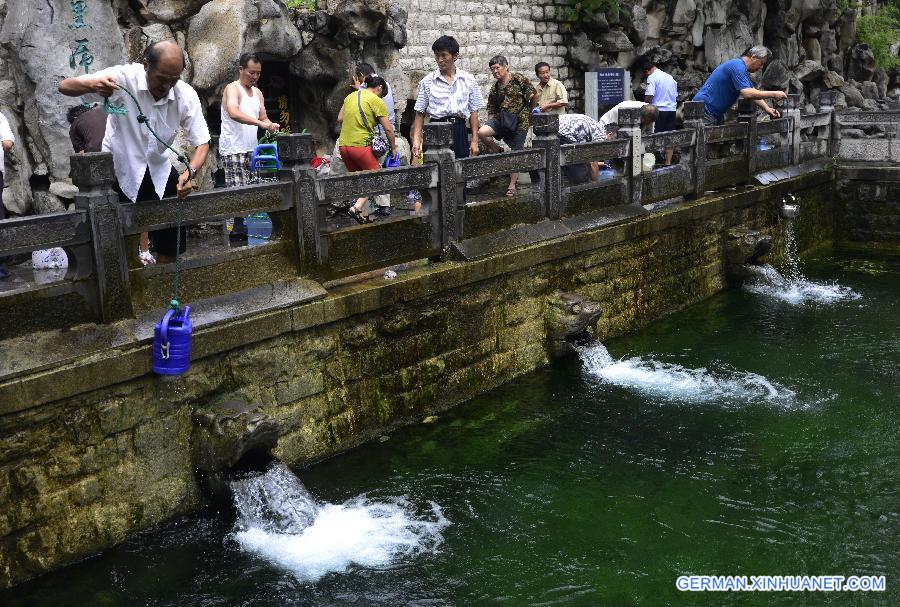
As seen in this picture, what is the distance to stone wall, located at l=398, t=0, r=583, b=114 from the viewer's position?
17.2 metres

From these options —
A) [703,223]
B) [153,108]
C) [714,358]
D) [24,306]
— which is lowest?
[714,358]

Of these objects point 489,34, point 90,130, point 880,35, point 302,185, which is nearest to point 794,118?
point 489,34

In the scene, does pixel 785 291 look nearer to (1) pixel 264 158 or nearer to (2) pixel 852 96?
(1) pixel 264 158

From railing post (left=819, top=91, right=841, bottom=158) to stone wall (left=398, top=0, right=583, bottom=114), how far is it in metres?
5.74

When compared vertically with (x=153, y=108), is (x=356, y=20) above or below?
above

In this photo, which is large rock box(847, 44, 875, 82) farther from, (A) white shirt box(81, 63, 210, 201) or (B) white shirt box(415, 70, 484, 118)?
(A) white shirt box(81, 63, 210, 201)

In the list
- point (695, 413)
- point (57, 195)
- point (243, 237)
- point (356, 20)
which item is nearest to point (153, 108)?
point (243, 237)

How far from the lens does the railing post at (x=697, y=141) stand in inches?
488

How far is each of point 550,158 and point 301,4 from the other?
22.2 feet

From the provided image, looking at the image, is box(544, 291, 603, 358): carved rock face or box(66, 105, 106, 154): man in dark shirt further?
box(544, 291, 603, 358): carved rock face

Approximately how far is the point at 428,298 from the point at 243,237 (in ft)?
9.06

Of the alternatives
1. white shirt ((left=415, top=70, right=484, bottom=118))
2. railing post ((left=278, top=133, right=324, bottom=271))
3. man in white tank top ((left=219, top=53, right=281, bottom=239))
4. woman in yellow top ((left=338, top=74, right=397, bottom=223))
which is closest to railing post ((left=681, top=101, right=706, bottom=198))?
→ white shirt ((left=415, top=70, right=484, bottom=118))

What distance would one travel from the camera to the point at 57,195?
39.9ft

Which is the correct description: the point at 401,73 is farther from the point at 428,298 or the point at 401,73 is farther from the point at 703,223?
the point at 428,298
